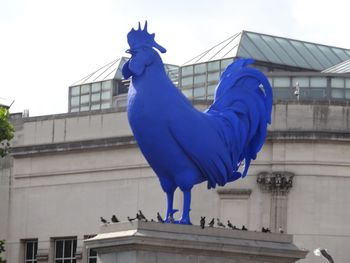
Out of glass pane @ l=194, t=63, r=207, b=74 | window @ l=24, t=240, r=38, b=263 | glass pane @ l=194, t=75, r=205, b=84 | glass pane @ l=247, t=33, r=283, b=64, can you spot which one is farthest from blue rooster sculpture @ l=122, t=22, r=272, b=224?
glass pane @ l=247, t=33, r=283, b=64

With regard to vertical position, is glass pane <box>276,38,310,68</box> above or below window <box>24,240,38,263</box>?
above

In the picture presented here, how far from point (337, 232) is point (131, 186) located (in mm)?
9799

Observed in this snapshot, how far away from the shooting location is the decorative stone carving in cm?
8731

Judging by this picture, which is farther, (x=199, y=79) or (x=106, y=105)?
(x=106, y=105)

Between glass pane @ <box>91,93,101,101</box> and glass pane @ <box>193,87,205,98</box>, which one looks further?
glass pane @ <box>91,93,101,101</box>

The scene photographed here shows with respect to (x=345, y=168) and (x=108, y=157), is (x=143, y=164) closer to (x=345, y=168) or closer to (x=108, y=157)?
(x=108, y=157)

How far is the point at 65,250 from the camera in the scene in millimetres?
91750

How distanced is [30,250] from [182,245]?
41.0m

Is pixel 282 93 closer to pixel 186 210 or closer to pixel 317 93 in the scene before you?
pixel 317 93

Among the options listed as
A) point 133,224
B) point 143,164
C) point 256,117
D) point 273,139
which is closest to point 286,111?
point 273,139

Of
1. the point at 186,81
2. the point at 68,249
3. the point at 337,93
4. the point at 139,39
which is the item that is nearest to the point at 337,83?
the point at 337,93

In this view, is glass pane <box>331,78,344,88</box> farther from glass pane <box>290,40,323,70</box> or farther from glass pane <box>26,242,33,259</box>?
glass pane <box>26,242,33,259</box>

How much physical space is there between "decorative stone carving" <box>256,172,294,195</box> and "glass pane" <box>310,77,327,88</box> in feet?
24.8

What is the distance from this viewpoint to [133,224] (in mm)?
52656
